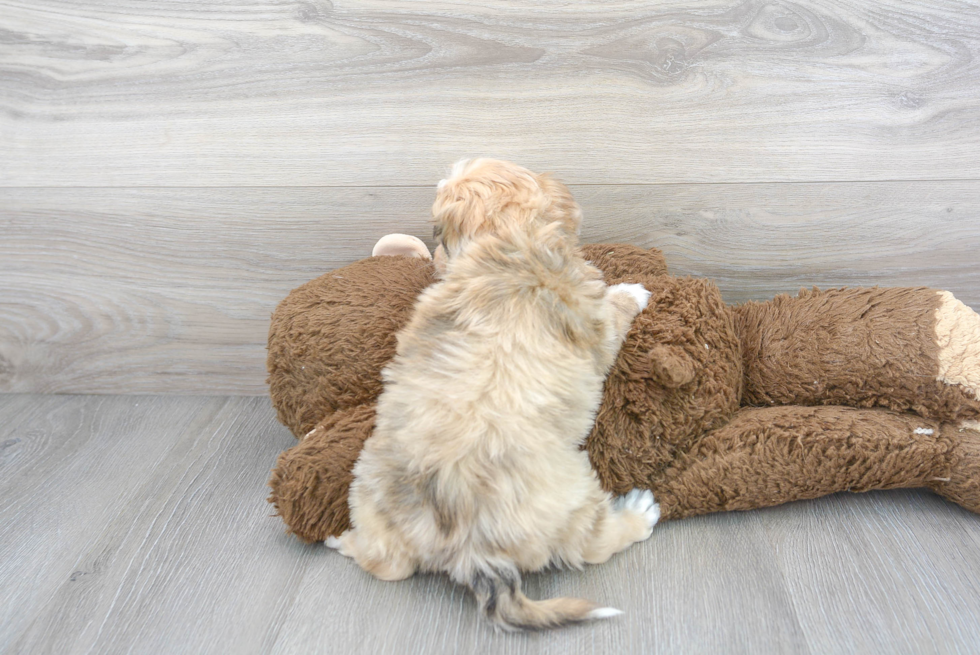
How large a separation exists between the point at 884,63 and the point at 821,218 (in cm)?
34

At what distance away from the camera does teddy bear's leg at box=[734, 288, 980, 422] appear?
4.23ft

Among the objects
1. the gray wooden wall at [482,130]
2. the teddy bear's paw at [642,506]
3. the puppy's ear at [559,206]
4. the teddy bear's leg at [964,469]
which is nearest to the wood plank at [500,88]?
the gray wooden wall at [482,130]

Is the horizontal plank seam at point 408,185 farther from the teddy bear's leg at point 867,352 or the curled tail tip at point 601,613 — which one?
the curled tail tip at point 601,613

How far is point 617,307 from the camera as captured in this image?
1.33 meters

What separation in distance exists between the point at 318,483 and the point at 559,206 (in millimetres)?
685

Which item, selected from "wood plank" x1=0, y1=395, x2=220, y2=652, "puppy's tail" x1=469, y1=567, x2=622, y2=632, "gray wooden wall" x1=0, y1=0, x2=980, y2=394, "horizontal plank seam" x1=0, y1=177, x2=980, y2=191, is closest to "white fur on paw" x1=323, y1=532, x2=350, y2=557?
"puppy's tail" x1=469, y1=567, x2=622, y2=632

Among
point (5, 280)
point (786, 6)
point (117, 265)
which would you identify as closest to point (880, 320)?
point (786, 6)

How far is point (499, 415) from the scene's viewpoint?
3.66ft

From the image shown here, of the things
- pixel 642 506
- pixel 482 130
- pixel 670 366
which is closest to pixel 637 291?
pixel 670 366

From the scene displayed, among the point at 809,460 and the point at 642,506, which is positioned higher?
the point at 809,460

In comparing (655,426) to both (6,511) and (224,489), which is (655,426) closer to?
(224,489)

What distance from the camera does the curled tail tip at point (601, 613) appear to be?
111 centimetres

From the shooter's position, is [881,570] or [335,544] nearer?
[881,570]

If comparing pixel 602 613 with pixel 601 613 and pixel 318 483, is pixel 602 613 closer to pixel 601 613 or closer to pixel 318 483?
pixel 601 613
